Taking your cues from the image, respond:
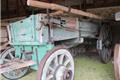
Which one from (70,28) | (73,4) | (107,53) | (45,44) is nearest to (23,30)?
(45,44)

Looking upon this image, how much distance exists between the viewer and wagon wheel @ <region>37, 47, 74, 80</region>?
1841 mm

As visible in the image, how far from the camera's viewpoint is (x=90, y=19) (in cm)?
315

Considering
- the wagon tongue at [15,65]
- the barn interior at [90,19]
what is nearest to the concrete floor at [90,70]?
the barn interior at [90,19]

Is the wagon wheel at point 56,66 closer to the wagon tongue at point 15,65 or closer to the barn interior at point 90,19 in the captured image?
the wagon tongue at point 15,65

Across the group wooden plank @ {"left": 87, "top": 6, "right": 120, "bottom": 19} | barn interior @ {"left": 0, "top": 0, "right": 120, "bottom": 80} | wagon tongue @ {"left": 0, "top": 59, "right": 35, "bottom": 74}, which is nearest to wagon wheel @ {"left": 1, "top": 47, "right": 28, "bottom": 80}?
barn interior @ {"left": 0, "top": 0, "right": 120, "bottom": 80}

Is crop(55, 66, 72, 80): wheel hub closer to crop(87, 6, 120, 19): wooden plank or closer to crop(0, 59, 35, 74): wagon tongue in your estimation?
crop(0, 59, 35, 74): wagon tongue

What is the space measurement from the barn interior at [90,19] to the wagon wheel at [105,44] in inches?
4.2

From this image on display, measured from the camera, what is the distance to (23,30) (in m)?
2.33

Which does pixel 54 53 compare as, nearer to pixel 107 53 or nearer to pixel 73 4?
pixel 107 53

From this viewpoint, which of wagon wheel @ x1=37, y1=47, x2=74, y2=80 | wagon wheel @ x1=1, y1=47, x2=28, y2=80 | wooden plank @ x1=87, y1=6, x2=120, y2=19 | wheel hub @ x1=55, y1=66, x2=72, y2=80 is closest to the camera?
wagon wheel @ x1=37, y1=47, x2=74, y2=80

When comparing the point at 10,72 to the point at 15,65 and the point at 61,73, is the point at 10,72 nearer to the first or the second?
the point at 15,65

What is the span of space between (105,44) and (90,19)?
0.60 metres

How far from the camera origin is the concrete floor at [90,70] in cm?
276

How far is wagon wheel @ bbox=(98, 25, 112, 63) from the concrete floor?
5.5 inches
